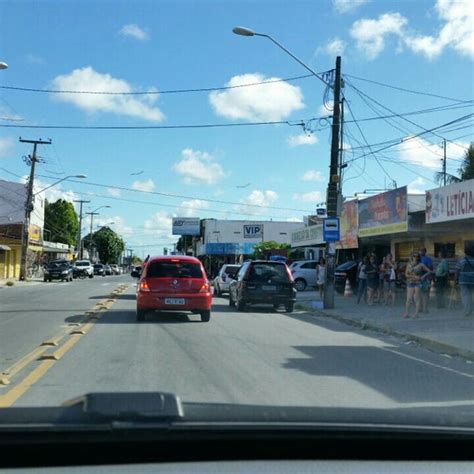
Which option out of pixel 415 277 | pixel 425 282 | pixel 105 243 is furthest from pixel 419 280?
pixel 105 243

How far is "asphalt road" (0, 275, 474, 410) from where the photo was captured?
23.8 ft

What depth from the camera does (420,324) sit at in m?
15.3

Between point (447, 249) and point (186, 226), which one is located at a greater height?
point (186, 226)

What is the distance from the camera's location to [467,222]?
21062 mm

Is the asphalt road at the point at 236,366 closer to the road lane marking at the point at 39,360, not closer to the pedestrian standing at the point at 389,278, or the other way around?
the road lane marking at the point at 39,360

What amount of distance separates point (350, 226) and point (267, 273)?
35.6 feet

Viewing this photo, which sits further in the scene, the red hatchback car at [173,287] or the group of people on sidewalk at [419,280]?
the group of people on sidewalk at [419,280]

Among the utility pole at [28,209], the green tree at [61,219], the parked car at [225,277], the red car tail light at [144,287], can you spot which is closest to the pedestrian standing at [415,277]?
the red car tail light at [144,287]

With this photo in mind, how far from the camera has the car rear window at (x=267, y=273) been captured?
65.6ft

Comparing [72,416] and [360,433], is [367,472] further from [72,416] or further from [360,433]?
[72,416]

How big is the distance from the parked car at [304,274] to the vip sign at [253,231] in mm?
43960

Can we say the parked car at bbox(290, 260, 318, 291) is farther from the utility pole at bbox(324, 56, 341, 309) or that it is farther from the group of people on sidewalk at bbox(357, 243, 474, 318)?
the utility pole at bbox(324, 56, 341, 309)

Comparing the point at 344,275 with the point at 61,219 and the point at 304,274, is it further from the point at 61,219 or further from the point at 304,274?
the point at 61,219

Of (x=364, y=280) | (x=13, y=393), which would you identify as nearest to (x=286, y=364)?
(x=13, y=393)
